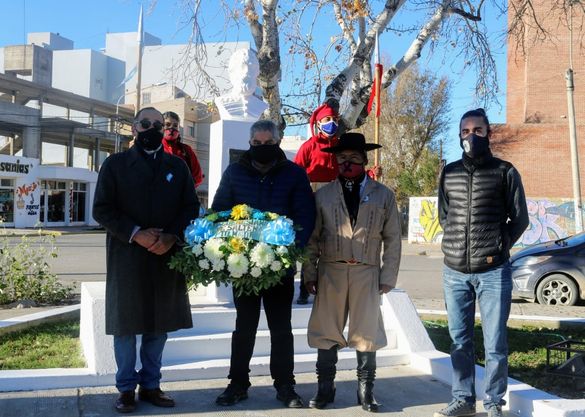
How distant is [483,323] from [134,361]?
258cm

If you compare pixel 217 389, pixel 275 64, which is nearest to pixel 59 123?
pixel 275 64

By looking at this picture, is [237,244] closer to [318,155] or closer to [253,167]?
[253,167]

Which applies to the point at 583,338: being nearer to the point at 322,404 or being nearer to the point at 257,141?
the point at 322,404

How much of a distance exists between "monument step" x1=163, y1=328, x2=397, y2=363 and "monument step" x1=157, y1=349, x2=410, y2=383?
0.09 meters

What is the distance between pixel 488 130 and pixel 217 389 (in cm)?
300

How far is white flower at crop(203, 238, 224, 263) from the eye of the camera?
4191 mm

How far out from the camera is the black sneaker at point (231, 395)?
4609mm

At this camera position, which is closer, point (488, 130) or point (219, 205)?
point (488, 130)

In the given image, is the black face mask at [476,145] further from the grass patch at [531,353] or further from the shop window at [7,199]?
the shop window at [7,199]

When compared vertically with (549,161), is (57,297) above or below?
below

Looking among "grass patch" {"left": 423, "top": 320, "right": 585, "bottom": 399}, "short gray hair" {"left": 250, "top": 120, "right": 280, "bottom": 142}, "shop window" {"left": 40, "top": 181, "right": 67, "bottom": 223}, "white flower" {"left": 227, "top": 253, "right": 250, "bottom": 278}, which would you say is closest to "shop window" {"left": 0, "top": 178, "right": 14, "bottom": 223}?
"shop window" {"left": 40, "top": 181, "right": 67, "bottom": 223}

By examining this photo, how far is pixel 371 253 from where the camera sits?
4.61 meters

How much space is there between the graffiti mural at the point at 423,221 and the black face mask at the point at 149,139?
26.5m

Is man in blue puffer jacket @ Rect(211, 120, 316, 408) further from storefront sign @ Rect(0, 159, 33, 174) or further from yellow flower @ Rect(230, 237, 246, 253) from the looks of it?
storefront sign @ Rect(0, 159, 33, 174)
